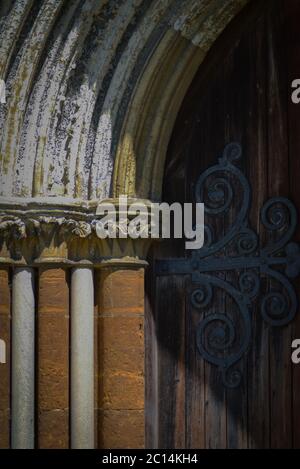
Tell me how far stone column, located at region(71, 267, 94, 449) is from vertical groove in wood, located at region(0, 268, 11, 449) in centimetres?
24

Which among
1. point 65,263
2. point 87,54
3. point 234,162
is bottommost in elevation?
point 65,263

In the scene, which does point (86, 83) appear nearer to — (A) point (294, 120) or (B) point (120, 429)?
(A) point (294, 120)

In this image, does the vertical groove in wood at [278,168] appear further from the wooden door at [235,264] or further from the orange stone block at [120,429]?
the orange stone block at [120,429]

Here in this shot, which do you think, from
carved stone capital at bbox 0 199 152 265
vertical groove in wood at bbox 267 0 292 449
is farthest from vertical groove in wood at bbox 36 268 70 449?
vertical groove in wood at bbox 267 0 292 449

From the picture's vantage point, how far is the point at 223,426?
176 inches

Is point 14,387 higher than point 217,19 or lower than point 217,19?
lower

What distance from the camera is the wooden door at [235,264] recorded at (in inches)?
174

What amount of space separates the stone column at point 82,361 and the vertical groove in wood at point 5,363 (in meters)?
0.24

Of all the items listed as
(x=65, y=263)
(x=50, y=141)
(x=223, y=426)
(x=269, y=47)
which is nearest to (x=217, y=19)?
(x=269, y=47)

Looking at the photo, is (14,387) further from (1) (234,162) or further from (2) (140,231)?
(1) (234,162)

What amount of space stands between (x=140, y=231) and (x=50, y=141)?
0.48 metres

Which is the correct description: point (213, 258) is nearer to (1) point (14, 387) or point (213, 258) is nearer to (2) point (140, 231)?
(2) point (140, 231)

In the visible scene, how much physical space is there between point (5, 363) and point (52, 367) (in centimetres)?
18

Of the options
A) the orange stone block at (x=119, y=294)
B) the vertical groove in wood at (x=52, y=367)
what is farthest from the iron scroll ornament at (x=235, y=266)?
the vertical groove in wood at (x=52, y=367)
